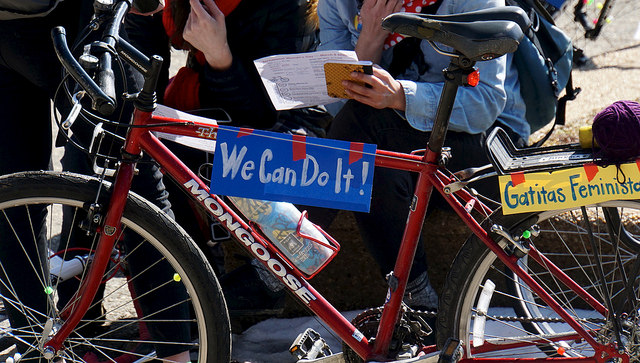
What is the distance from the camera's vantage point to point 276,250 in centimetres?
214

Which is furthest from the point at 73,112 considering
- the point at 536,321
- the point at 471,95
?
the point at 536,321

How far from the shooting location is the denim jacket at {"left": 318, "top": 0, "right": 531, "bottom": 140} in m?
2.33

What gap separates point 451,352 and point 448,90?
0.72m

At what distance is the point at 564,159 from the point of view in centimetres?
196

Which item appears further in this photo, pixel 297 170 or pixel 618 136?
pixel 297 170

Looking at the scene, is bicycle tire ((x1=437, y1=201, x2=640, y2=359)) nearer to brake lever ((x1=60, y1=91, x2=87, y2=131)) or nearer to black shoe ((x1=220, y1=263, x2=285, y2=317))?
black shoe ((x1=220, y1=263, x2=285, y2=317))

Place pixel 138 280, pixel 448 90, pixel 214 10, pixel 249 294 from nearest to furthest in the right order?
pixel 448 90 → pixel 138 280 → pixel 214 10 → pixel 249 294

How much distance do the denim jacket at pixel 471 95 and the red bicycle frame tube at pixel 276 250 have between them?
34 centimetres

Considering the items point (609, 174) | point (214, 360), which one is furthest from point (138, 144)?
point (609, 174)

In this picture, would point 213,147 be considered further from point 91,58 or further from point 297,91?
point 91,58

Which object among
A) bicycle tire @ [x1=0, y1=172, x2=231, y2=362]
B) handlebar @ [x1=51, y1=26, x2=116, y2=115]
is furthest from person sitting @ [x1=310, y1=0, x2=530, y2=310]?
handlebar @ [x1=51, y1=26, x2=116, y2=115]

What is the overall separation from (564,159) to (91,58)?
115 centimetres

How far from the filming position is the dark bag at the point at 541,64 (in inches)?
98.9

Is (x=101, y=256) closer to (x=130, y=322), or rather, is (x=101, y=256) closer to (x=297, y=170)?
(x=130, y=322)
